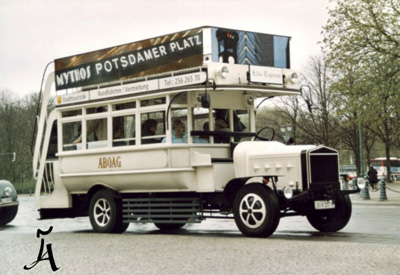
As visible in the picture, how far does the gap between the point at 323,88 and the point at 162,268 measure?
59878mm

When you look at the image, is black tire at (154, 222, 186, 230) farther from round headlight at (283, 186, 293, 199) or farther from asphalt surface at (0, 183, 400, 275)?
round headlight at (283, 186, 293, 199)

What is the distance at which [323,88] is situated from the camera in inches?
2677

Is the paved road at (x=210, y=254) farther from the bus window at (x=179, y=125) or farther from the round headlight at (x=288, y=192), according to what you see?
the bus window at (x=179, y=125)

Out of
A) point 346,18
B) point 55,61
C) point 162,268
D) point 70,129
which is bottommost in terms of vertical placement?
point 162,268

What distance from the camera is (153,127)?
52.0 ft

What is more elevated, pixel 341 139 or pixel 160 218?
pixel 341 139

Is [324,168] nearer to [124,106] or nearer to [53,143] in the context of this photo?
[124,106]

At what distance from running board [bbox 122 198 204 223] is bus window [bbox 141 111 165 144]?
1254 mm

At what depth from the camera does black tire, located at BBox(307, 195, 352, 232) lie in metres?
14.8

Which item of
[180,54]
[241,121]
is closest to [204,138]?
[241,121]

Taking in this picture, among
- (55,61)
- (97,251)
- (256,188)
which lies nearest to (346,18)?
(55,61)

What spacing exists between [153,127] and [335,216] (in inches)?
161

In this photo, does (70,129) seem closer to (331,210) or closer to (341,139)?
(331,210)

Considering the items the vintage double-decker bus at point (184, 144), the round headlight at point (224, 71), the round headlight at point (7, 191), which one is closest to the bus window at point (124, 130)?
the vintage double-decker bus at point (184, 144)
